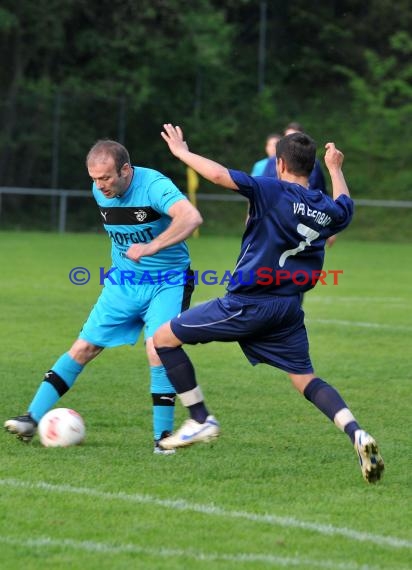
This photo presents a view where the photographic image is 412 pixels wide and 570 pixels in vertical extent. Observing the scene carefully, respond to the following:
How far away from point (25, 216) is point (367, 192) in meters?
8.82

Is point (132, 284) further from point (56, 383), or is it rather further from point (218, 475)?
point (218, 475)

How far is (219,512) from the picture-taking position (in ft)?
16.9

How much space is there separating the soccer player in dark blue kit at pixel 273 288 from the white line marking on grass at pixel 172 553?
1.27m

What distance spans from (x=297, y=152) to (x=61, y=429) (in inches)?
79.6

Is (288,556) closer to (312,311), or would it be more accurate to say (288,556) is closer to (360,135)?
(312,311)

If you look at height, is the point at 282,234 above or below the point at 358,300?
above

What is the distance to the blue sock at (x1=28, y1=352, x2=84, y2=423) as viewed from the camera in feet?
22.3

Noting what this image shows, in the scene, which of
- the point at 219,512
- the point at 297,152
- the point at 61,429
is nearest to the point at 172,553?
the point at 219,512

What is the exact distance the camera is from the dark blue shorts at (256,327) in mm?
6000

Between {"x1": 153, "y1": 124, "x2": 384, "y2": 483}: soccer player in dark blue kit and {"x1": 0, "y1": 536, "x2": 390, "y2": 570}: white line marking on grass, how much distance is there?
127 cm

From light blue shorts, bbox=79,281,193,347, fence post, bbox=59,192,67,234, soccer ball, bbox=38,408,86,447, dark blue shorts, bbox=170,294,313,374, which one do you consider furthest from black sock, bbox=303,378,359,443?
fence post, bbox=59,192,67,234

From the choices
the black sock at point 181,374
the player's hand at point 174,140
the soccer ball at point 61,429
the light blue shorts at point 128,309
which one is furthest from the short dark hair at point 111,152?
the soccer ball at point 61,429

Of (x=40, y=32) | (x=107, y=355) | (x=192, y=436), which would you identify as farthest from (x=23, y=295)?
(x=40, y=32)

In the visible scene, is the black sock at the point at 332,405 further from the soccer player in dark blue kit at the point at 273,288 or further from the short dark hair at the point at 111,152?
the short dark hair at the point at 111,152
